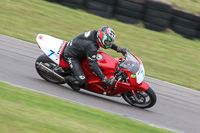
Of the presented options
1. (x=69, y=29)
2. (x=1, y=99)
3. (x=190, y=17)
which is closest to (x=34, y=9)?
(x=69, y=29)

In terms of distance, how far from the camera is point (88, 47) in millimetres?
6789

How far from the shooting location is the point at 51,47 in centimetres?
730

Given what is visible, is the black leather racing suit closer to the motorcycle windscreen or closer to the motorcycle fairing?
the motorcycle fairing

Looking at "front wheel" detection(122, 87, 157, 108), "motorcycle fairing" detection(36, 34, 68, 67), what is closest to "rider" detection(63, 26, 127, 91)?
"motorcycle fairing" detection(36, 34, 68, 67)

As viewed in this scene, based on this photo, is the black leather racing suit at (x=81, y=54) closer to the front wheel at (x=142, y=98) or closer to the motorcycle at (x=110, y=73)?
the motorcycle at (x=110, y=73)

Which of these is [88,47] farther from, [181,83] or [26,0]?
[26,0]

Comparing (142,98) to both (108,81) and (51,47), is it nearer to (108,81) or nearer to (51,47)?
(108,81)

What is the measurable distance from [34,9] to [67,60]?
775cm

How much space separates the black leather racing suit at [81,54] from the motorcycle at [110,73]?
19cm

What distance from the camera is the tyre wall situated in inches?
550

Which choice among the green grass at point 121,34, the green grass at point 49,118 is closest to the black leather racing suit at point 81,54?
the green grass at point 49,118

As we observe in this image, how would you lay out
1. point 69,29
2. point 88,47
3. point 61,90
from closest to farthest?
point 88,47 < point 61,90 < point 69,29

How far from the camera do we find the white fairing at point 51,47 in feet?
23.8

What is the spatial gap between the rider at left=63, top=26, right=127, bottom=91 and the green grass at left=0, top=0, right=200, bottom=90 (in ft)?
11.3
